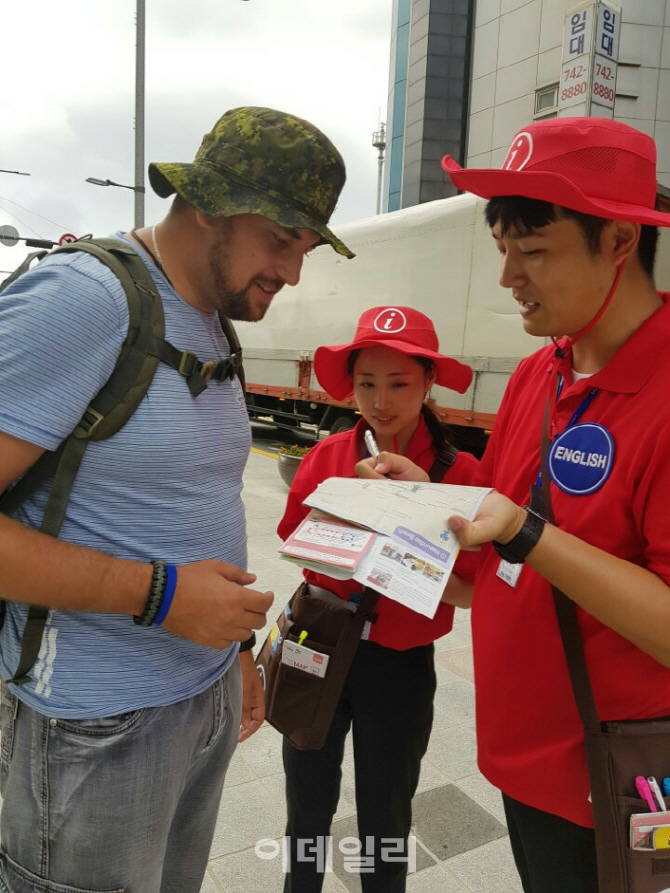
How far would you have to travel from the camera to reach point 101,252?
115 cm

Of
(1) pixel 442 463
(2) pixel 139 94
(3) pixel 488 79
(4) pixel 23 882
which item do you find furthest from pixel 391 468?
(3) pixel 488 79

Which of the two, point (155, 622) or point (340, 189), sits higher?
point (340, 189)

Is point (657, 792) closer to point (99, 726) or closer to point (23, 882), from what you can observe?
point (99, 726)

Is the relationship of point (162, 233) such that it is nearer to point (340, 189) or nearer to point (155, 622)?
point (340, 189)

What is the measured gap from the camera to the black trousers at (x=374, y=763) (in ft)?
5.83

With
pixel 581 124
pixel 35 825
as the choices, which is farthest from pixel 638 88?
pixel 35 825

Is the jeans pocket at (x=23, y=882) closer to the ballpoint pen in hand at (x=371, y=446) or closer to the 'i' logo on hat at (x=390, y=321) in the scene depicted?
the ballpoint pen in hand at (x=371, y=446)

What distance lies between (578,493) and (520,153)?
2.31 ft

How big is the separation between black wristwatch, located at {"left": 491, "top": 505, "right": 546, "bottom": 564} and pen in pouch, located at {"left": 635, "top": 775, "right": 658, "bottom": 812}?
45 centimetres

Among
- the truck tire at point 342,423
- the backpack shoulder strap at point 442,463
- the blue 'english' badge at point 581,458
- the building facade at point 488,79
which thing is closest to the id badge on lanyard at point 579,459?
the blue 'english' badge at point 581,458

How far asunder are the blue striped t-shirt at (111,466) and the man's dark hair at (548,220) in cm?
66

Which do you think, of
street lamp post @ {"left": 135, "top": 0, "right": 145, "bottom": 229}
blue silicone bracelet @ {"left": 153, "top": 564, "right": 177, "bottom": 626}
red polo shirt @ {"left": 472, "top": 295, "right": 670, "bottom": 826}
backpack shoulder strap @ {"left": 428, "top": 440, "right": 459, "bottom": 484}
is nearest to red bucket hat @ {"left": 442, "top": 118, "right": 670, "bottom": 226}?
red polo shirt @ {"left": 472, "top": 295, "right": 670, "bottom": 826}

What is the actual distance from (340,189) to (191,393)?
601 mm

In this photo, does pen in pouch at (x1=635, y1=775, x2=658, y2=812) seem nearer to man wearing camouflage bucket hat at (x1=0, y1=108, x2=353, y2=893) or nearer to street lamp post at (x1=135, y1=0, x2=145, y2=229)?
man wearing camouflage bucket hat at (x1=0, y1=108, x2=353, y2=893)
